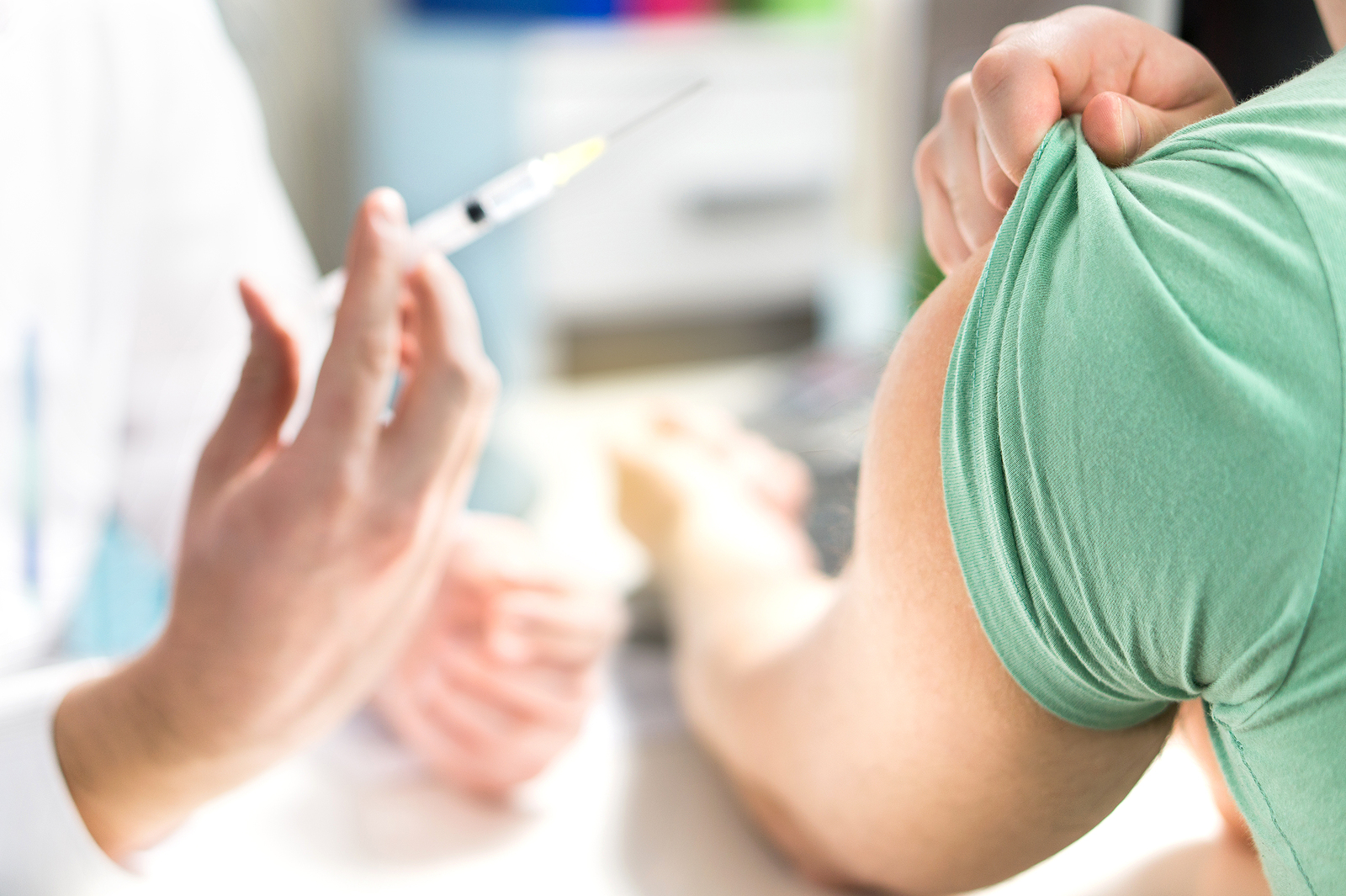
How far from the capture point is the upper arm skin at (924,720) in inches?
11.9

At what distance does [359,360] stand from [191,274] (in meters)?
0.25

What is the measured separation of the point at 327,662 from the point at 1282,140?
347mm

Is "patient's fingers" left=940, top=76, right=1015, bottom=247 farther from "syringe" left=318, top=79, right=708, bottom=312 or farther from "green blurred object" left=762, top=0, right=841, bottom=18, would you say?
"green blurred object" left=762, top=0, right=841, bottom=18

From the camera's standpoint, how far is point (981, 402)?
267 millimetres

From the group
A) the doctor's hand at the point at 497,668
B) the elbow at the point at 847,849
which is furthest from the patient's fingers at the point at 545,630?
the elbow at the point at 847,849

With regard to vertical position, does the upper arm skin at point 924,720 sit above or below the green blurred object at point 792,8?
above

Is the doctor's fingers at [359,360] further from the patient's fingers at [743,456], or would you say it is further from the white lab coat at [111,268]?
the patient's fingers at [743,456]

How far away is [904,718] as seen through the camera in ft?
1.13

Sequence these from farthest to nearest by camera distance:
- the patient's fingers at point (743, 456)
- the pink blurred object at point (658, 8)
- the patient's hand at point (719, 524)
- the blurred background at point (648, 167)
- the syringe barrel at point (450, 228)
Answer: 1. the pink blurred object at point (658, 8)
2. the blurred background at point (648, 167)
3. the patient's fingers at point (743, 456)
4. the patient's hand at point (719, 524)
5. the syringe barrel at point (450, 228)

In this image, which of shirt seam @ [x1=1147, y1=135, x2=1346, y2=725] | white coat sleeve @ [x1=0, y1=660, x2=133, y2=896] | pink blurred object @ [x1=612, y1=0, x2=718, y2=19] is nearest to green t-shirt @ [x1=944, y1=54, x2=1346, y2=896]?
shirt seam @ [x1=1147, y1=135, x2=1346, y2=725]

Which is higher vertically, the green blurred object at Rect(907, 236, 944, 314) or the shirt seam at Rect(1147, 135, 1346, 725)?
the shirt seam at Rect(1147, 135, 1346, 725)

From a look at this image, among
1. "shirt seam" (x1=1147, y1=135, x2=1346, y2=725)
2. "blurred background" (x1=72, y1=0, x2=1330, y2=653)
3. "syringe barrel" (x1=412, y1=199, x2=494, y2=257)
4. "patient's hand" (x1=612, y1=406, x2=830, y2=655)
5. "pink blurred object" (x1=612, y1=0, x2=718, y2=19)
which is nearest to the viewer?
"shirt seam" (x1=1147, y1=135, x2=1346, y2=725)

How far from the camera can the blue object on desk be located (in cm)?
53

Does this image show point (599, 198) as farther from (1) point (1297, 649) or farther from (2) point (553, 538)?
(1) point (1297, 649)
